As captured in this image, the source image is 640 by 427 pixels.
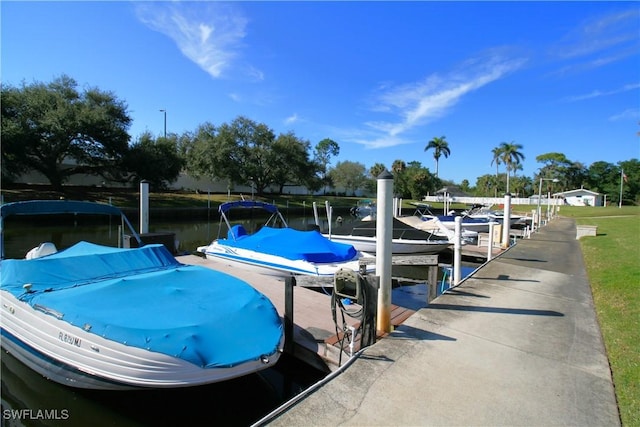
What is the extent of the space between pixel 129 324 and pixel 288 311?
198cm

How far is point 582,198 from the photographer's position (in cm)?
7269

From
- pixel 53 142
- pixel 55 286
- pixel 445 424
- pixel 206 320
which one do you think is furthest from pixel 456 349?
pixel 53 142

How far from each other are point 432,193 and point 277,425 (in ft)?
249

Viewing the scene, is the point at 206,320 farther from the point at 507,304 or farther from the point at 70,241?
the point at 70,241

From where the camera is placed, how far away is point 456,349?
420 cm

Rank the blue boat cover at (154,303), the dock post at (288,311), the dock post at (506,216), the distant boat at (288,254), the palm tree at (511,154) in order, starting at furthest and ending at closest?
the palm tree at (511,154), the dock post at (506,216), the distant boat at (288,254), the dock post at (288,311), the blue boat cover at (154,303)

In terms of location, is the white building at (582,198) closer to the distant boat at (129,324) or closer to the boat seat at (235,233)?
the boat seat at (235,233)

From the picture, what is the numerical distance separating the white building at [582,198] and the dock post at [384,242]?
81.8 meters

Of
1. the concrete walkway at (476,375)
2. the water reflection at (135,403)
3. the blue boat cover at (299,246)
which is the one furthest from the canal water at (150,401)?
the blue boat cover at (299,246)

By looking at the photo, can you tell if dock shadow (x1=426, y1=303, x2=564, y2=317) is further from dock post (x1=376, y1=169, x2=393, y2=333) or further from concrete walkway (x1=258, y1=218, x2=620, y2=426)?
dock post (x1=376, y1=169, x2=393, y2=333)

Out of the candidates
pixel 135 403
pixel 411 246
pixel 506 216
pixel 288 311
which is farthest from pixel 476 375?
pixel 506 216

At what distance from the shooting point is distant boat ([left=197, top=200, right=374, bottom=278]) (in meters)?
8.45

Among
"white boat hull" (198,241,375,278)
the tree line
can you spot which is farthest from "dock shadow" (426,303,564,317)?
the tree line

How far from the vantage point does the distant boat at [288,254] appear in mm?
8453
